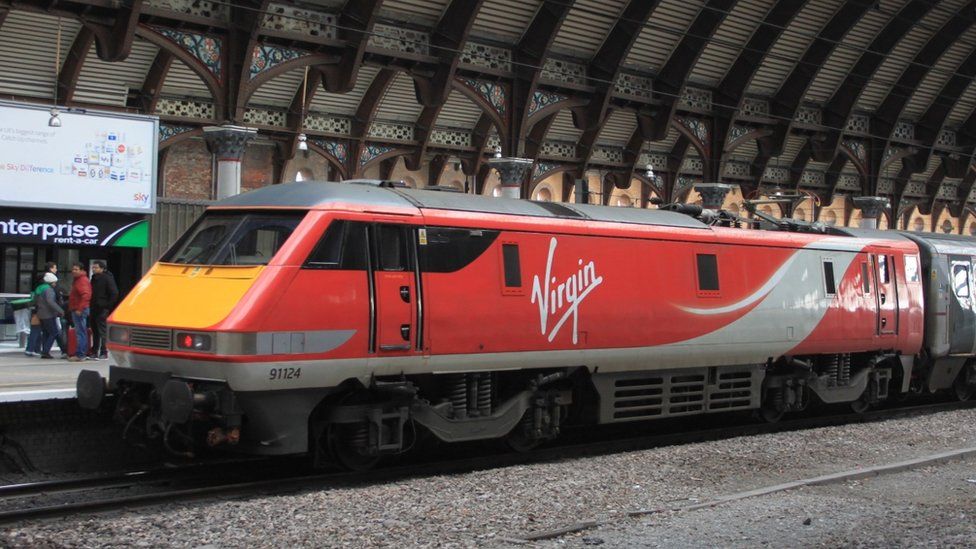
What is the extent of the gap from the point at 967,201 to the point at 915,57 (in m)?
13.9

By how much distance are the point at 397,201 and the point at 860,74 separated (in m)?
26.3

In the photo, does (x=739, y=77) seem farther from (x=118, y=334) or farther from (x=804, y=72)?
(x=118, y=334)

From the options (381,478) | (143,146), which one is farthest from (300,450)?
(143,146)

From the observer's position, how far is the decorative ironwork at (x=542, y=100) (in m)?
28.4

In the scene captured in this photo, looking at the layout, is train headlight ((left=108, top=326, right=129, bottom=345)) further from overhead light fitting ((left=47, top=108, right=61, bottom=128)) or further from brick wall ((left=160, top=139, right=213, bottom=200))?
brick wall ((left=160, top=139, right=213, bottom=200))

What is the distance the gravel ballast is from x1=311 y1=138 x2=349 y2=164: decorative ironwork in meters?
19.5

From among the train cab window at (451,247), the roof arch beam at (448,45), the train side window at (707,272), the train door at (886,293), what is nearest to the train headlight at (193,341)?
the train cab window at (451,247)

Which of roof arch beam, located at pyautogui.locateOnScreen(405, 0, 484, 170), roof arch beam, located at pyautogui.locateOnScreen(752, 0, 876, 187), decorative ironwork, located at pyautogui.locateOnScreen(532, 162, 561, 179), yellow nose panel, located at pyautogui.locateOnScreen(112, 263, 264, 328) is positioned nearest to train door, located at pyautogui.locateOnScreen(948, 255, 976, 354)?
roof arch beam, located at pyautogui.locateOnScreen(405, 0, 484, 170)

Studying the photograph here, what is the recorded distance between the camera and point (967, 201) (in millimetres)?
46594

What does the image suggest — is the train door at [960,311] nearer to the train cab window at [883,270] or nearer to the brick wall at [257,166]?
→ the train cab window at [883,270]

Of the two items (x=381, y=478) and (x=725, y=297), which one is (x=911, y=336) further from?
(x=381, y=478)

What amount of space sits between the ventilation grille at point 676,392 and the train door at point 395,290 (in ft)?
9.79

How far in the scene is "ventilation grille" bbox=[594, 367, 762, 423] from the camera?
43.5 ft

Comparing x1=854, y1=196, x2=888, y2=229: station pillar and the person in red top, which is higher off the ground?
x1=854, y1=196, x2=888, y2=229: station pillar
